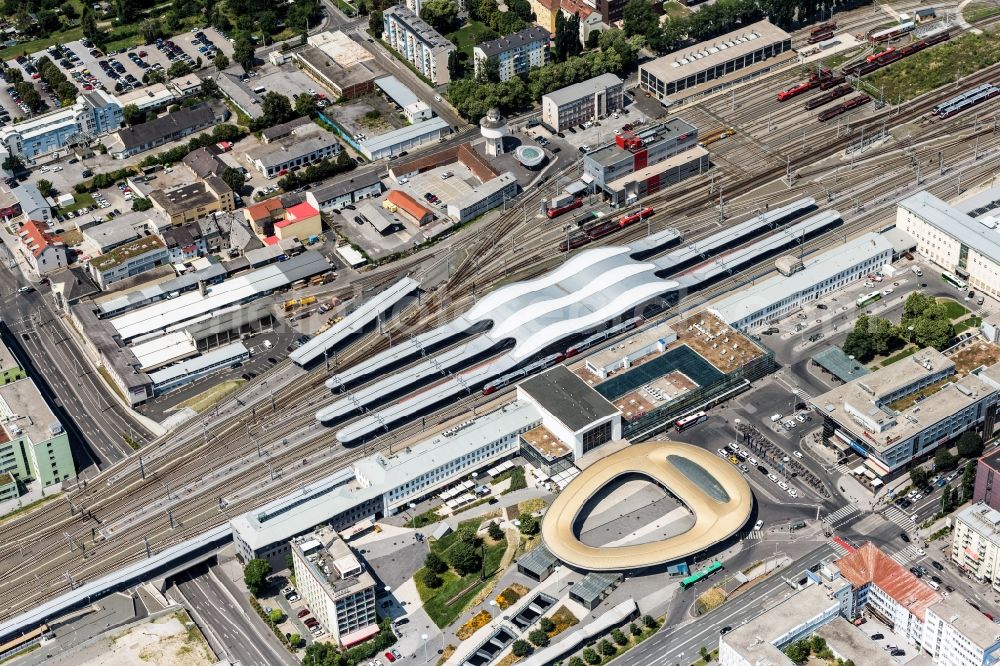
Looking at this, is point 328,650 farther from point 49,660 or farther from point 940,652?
point 940,652

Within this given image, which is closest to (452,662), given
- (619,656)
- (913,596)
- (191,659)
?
(619,656)

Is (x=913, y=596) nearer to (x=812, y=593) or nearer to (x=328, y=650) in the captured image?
(x=812, y=593)

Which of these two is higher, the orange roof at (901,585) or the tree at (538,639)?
the orange roof at (901,585)

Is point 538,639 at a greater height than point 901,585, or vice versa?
point 901,585

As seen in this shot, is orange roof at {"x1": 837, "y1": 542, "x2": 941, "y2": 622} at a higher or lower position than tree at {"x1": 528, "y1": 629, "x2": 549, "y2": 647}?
higher

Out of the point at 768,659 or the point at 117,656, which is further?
the point at 117,656

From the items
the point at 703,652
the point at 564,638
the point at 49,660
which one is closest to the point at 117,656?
the point at 49,660

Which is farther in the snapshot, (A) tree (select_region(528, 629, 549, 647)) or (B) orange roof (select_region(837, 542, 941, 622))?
(A) tree (select_region(528, 629, 549, 647))

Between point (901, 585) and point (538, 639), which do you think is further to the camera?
point (538, 639)

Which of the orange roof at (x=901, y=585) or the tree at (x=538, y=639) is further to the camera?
the tree at (x=538, y=639)
